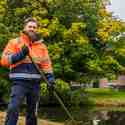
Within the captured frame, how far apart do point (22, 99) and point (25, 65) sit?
544 mm

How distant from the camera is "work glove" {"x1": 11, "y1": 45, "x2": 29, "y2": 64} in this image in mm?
8891

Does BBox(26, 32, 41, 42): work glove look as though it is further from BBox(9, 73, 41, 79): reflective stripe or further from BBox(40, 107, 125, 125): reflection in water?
BBox(40, 107, 125, 125): reflection in water

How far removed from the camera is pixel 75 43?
36.4 meters

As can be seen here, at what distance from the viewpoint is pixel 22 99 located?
29.8 ft

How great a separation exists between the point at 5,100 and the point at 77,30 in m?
6.94

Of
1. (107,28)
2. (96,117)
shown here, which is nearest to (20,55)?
(96,117)

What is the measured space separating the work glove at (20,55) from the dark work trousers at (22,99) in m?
0.39

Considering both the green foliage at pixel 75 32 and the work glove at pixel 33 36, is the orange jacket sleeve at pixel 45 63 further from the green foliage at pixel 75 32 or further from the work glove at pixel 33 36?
the green foliage at pixel 75 32

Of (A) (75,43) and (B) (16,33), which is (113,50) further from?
(B) (16,33)

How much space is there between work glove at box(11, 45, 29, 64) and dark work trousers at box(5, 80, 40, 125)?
0.39 m

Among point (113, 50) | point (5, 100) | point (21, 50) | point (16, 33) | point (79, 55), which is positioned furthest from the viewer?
point (113, 50)

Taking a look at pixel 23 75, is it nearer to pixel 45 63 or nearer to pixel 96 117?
pixel 45 63

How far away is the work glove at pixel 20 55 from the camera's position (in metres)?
8.89

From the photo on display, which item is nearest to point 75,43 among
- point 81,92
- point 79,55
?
point 79,55
